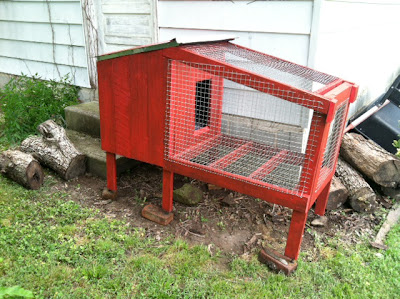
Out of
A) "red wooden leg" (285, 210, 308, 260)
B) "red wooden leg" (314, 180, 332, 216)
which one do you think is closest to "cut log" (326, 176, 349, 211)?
"red wooden leg" (314, 180, 332, 216)

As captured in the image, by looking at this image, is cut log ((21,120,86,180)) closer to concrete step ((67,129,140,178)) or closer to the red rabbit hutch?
concrete step ((67,129,140,178))

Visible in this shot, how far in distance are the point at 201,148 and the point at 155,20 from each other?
189 centimetres

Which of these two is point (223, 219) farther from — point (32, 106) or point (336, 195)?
point (32, 106)

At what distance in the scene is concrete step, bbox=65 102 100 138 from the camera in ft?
14.9

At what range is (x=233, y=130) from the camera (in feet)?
12.9

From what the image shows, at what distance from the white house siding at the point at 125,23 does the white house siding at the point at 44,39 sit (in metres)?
0.52

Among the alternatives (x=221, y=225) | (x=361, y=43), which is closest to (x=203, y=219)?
(x=221, y=225)

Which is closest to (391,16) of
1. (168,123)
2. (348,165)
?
(348,165)

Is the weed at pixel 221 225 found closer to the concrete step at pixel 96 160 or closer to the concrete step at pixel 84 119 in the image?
the concrete step at pixel 96 160

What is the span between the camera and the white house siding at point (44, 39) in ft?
17.6

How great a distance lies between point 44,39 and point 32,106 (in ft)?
4.87

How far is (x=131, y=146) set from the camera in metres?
3.23

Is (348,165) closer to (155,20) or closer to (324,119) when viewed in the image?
(324,119)

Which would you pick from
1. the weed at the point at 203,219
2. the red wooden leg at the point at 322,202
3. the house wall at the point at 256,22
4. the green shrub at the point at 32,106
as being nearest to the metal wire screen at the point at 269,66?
the house wall at the point at 256,22
